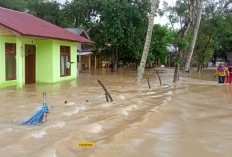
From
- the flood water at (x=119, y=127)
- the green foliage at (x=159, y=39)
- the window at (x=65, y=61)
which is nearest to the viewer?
the flood water at (x=119, y=127)

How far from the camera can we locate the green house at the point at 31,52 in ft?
67.6

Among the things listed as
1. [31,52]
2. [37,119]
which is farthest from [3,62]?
[37,119]

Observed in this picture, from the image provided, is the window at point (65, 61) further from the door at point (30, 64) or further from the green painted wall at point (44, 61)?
the door at point (30, 64)

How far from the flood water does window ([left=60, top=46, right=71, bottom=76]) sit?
9.31 m

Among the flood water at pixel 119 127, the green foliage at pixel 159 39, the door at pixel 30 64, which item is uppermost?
the green foliage at pixel 159 39

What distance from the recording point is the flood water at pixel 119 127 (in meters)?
8.52

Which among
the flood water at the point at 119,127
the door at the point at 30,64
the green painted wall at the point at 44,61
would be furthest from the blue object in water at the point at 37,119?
the green painted wall at the point at 44,61

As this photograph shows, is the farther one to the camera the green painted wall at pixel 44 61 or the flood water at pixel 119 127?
the green painted wall at pixel 44 61

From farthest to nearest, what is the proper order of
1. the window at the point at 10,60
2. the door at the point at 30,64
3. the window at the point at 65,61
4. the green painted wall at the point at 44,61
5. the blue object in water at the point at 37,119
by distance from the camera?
the window at the point at 65,61, the green painted wall at the point at 44,61, the door at the point at 30,64, the window at the point at 10,60, the blue object in water at the point at 37,119

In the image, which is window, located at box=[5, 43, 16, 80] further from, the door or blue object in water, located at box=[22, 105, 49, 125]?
blue object in water, located at box=[22, 105, 49, 125]

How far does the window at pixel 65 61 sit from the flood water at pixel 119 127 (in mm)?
9308

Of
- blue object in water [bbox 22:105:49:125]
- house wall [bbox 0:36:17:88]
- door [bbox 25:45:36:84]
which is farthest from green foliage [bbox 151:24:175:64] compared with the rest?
blue object in water [bbox 22:105:49:125]

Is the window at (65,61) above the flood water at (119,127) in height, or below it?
above

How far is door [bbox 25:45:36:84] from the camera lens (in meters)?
23.9
